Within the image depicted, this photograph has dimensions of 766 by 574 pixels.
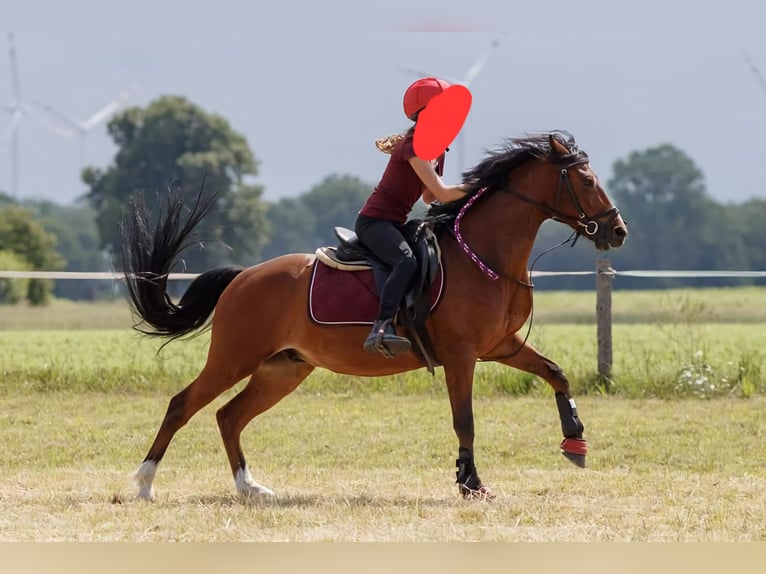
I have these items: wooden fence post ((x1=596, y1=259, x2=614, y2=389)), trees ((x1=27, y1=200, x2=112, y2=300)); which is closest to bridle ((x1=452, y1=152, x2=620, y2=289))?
wooden fence post ((x1=596, y1=259, x2=614, y2=389))

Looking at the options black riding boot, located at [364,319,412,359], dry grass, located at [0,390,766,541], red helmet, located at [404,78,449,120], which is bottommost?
dry grass, located at [0,390,766,541]

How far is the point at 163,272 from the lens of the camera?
807cm

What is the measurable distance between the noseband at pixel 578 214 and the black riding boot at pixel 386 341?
1.24m

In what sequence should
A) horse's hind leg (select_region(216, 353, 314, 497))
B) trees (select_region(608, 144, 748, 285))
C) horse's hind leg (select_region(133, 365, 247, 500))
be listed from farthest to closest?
trees (select_region(608, 144, 748, 285))
horse's hind leg (select_region(216, 353, 314, 497))
horse's hind leg (select_region(133, 365, 247, 500))

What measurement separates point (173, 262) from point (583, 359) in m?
9.02

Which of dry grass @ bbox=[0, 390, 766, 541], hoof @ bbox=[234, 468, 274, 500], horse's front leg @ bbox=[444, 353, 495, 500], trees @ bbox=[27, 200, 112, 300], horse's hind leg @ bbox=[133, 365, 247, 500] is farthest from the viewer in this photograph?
trees @ bbox=[27, 200, 112, 300]

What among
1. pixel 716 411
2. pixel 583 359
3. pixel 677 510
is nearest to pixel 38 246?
pixel 583 359

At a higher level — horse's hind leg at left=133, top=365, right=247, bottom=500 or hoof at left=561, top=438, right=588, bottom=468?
horse's hind leg at left=133, top=365, right=247, bottom=500

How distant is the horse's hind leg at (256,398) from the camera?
7621 millimetres

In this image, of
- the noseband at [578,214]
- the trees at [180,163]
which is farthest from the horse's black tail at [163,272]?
the trees at [180,163]

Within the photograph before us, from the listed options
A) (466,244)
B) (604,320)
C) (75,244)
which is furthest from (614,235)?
(75,244)

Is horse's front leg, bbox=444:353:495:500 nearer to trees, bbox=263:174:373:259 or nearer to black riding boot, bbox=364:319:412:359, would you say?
black riding boot, bbox=364:319:412:359

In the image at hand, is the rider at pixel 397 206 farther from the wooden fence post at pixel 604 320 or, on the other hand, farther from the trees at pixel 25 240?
the trees at pixel 25 240

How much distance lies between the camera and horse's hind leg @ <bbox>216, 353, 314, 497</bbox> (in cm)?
762
